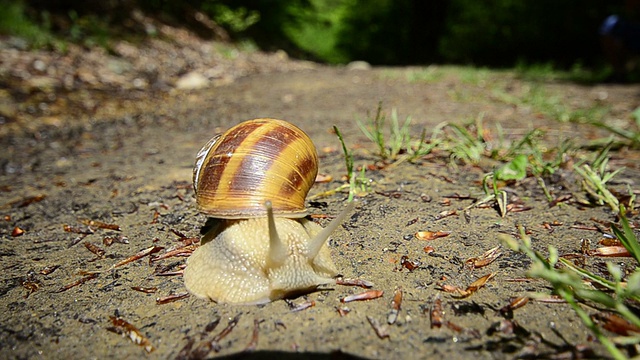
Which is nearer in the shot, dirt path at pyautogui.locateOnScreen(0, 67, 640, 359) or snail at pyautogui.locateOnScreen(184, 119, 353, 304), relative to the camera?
dirt path at pyautogui.locateOnScreen(0, 67, 640, 359)

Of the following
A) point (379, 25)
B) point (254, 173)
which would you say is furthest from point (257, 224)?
point (379, 25)

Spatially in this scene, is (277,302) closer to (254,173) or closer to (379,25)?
(254,173)

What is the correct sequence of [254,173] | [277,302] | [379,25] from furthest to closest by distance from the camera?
[379,25], [254,173], [277,302]

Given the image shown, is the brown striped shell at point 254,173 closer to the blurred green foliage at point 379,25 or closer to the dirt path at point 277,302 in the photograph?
the dirt path at point 277,302

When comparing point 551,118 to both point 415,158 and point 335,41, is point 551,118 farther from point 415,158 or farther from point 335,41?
point 335,41

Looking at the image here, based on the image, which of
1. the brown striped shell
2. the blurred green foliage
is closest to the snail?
the brown striped shell

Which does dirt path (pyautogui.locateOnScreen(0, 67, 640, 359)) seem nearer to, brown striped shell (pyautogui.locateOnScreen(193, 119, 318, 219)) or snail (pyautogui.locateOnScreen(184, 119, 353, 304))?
snail (pyautogui.locateOnScreen(184, 119, 353, 304))
